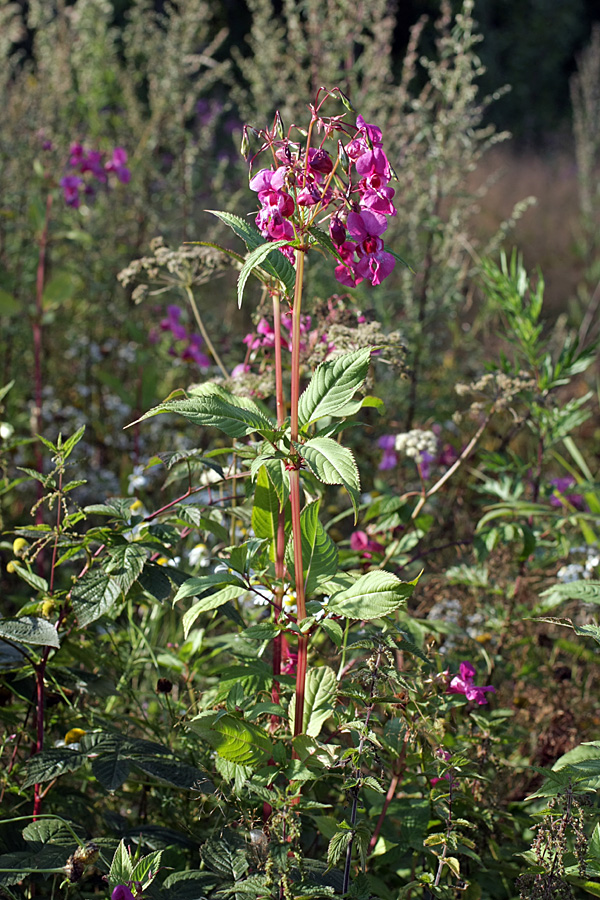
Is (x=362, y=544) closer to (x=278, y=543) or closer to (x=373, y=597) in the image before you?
(x=278, y=543)

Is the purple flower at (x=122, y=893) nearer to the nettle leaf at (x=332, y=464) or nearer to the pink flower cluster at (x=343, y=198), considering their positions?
the nettle leaf at (x=332, y=464)

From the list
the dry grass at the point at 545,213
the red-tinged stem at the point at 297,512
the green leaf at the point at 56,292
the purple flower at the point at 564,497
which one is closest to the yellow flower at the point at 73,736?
the red-tinged stem at the point at 297,512

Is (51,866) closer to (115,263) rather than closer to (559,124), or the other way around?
(115,263)

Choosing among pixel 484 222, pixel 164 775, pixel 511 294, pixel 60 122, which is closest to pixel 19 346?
pixel 60 122

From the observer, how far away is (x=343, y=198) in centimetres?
111

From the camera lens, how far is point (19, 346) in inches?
128

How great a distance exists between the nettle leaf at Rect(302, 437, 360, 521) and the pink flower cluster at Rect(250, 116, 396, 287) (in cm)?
28

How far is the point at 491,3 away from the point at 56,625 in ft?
45.9

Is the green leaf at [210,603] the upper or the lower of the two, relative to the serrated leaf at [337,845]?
upper

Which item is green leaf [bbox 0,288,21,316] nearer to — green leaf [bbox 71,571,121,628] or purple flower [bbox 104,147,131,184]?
purple flower [bbox 104,147,131,184]

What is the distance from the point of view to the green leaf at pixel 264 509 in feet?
3.89

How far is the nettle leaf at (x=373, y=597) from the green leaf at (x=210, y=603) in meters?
0.14

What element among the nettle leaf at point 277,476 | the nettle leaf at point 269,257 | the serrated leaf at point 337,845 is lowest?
the serrated leaf at point 337,845

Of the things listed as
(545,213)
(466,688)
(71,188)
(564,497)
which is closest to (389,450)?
(564,497)
